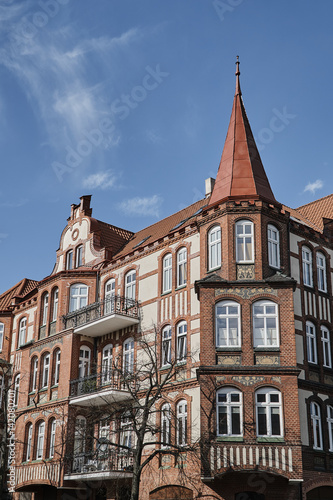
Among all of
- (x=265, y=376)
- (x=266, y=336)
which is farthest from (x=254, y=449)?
(x=266, y=336)

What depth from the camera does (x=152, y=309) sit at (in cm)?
2994

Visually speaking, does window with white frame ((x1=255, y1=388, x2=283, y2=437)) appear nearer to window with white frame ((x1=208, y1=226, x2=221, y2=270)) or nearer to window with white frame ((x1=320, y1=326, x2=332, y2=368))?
window with white frame ((x1=320, y1=326, x2=332, y2=368))

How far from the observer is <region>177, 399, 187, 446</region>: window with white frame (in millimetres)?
25861

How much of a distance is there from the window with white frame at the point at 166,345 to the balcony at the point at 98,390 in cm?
208

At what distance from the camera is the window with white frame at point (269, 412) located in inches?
944

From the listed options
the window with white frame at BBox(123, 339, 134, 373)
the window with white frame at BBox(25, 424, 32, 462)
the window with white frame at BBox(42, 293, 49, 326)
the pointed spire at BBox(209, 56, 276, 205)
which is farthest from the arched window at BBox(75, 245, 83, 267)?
the pointed spire at BBox(209, 56, 276, 205)

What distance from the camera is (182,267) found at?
29.3m

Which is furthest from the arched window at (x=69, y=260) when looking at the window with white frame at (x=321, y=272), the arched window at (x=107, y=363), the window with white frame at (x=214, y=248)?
the window with white frame at (x=321, y=272)

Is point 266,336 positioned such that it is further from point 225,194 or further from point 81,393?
point 81,393

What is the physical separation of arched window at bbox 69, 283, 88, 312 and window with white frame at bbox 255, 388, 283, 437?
40.2 feet

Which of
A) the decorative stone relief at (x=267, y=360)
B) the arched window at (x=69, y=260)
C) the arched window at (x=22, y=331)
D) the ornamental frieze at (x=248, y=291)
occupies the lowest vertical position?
the decorative stone relief at (x=267, y=360)

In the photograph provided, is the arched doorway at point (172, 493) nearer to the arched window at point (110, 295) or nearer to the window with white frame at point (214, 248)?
the arched window at point (110, 295)

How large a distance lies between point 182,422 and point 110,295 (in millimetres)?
8553

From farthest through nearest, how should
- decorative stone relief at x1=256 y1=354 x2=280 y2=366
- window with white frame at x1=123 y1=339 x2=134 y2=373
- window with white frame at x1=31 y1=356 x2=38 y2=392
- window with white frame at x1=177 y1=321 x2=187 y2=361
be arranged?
window with white frame at x1=31 y1=356 x2=38 y2=392
window with white frame at x1=123 y1=339 x2=134 y2=373
window with white frame at x1=177 y1=321 x2=187 y2=361
decorative stone relief at x1=256 y1=354 x2=280 y2=366
